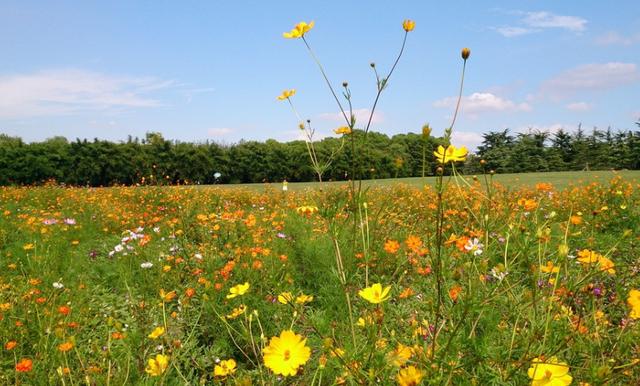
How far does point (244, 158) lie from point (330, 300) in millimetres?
17782

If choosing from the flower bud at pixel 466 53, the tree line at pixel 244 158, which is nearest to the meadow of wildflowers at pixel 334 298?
the flower bud at pixel 466 53

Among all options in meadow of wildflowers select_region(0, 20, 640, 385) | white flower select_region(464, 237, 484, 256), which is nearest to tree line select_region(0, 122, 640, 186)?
meadow of wildflowers select_region(0, 20, 640, 385)

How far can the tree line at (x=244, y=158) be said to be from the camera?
16469 mm

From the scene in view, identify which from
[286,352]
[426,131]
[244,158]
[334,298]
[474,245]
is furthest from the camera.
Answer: [244,158]

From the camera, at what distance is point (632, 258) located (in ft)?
11.2

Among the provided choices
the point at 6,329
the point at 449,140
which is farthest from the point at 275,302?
the point at 449,140

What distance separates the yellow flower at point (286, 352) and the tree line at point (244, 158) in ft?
37.7

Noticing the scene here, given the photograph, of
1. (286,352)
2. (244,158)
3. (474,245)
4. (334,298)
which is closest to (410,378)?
(286,352)

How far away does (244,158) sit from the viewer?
66.1 feet

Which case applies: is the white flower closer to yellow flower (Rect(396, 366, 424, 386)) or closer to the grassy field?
the grassy field

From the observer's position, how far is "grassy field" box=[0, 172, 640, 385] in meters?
1.13

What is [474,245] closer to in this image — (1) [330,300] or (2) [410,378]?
(2) [410,378]

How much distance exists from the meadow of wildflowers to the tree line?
8856mm

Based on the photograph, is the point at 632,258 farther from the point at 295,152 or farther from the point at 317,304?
the point at 295,152
